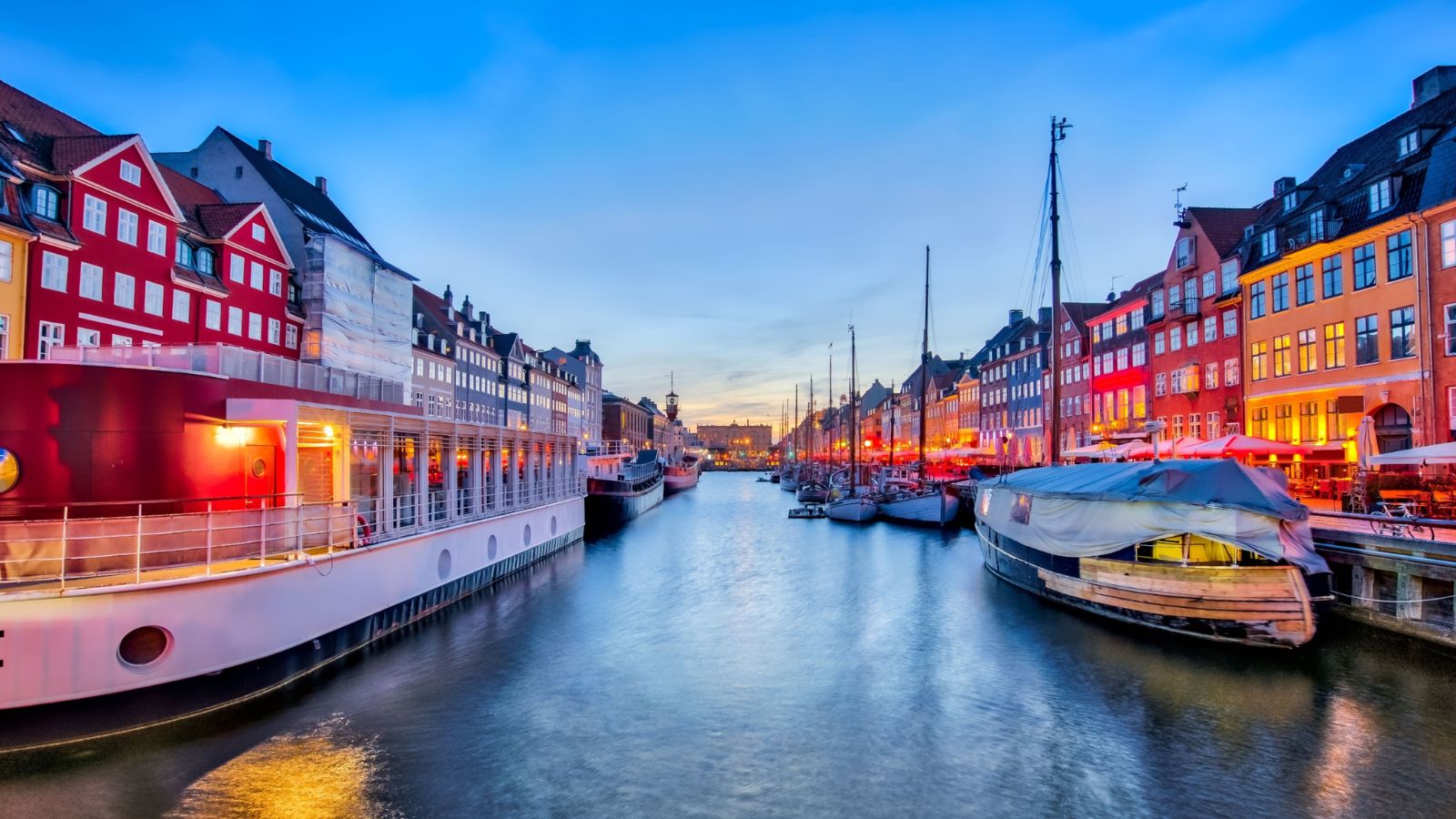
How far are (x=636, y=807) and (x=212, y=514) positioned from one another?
27.2 ft

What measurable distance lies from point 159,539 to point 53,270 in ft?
64.7

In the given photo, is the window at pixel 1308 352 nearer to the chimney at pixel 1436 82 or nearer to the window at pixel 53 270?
the chimney at pixel 1436 82

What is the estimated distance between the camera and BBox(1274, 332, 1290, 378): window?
1315 inches

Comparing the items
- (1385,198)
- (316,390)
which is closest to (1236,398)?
(1385,198)

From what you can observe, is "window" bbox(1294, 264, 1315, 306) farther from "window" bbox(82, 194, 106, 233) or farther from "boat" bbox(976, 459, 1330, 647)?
"window" bbox(82, 194, 106, 233)

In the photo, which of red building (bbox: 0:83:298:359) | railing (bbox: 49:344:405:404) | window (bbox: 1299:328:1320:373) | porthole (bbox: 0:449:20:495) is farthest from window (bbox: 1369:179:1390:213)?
red building (bbox: 0:83:298:359)

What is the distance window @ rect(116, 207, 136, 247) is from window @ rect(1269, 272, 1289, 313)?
47.1 metres

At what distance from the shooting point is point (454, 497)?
22531mm

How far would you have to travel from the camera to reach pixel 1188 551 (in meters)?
18.5

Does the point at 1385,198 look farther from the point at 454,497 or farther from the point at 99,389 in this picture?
the point at 99,389

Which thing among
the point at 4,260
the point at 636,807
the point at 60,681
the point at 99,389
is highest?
the point at 4,260

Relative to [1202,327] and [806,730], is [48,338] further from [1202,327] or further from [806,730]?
[1202,327]

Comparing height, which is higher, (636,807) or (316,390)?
(316,390)

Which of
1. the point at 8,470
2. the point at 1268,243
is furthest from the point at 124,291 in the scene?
the point at 1268,243
